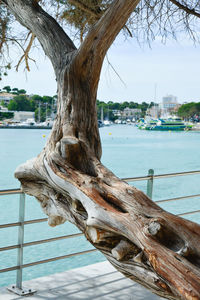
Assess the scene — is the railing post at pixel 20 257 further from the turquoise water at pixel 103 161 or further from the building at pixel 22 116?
the building at pixel 22 116

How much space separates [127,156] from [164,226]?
1490 inches

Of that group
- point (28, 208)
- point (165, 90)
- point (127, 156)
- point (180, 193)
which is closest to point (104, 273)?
point (28, 208)

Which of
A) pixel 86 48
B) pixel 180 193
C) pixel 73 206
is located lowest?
pixel 180 193

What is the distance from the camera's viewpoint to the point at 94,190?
2.17 meters

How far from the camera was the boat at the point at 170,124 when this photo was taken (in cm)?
6325

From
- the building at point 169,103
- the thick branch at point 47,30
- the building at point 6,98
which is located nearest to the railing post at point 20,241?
the thick branch at point 47,30

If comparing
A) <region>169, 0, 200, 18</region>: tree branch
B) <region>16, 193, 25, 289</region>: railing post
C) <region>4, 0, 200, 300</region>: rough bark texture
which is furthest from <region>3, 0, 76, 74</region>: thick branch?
<region>169, 0, 200, 18</region>: tree branch

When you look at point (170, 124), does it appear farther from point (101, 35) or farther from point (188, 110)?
point (101, 35)

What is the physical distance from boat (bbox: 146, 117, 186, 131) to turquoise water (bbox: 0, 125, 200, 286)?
40.4 inches

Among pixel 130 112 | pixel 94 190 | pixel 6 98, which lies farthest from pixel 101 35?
pixel 130 112

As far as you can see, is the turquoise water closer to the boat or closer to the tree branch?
the boat

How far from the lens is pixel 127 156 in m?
39.7

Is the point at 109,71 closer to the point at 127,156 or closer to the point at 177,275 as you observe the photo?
the point at 177,275

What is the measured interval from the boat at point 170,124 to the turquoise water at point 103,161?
40.4 inches
